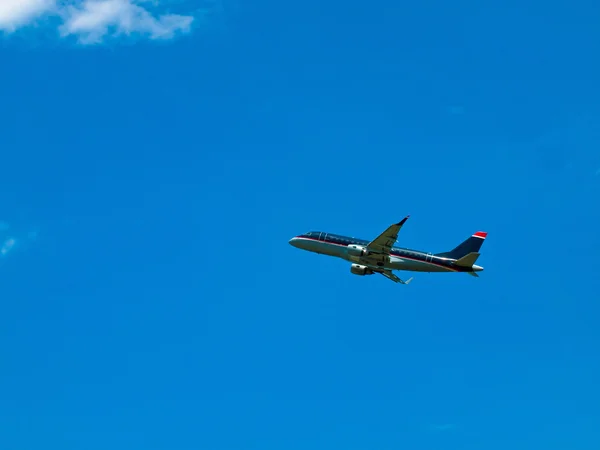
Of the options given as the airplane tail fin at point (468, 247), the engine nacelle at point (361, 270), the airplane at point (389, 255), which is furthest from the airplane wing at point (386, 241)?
the airplane tail fin at point (468, 247)

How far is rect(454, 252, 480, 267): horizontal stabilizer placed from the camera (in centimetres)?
13875

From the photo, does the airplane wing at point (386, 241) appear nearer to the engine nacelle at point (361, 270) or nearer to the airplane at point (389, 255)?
the airplane at point (389, 255)

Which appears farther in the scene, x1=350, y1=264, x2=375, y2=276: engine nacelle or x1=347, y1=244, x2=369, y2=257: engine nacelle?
x1=350, y1=264, x2=375, y2=276: engine nacelle

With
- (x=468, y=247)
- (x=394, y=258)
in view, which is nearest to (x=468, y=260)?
(x=468, y=247)

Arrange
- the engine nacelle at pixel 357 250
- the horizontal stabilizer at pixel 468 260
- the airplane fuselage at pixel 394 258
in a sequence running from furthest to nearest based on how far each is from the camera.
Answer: the airplane fuselage at pixel 394 258 < the engine nacelle at pixel 357 250 < the horizontal stabilizer at pixel 468 260

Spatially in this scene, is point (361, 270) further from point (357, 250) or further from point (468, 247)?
point (468, 247)

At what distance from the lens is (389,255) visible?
461ft

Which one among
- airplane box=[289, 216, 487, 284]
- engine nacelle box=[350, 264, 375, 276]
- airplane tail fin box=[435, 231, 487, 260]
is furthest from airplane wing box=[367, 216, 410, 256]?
airplane tail fin box=[435, 231, 487, 260]

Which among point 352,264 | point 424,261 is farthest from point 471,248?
point 352,264

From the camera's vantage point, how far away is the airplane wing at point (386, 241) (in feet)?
440

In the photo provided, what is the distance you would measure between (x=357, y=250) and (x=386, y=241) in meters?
5.48

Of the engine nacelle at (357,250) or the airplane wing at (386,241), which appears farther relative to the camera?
the engine nacelle at (357,250)

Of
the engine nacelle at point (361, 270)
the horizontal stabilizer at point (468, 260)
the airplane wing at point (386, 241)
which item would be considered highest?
the engine nacelle at point (361, 270)

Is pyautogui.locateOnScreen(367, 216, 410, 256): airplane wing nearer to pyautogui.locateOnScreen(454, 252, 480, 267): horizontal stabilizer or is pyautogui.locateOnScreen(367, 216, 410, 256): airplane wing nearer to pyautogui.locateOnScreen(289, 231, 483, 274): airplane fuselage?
pyautogui.locateOnScreen(289, 231, 483, 274): airplane fuselage
